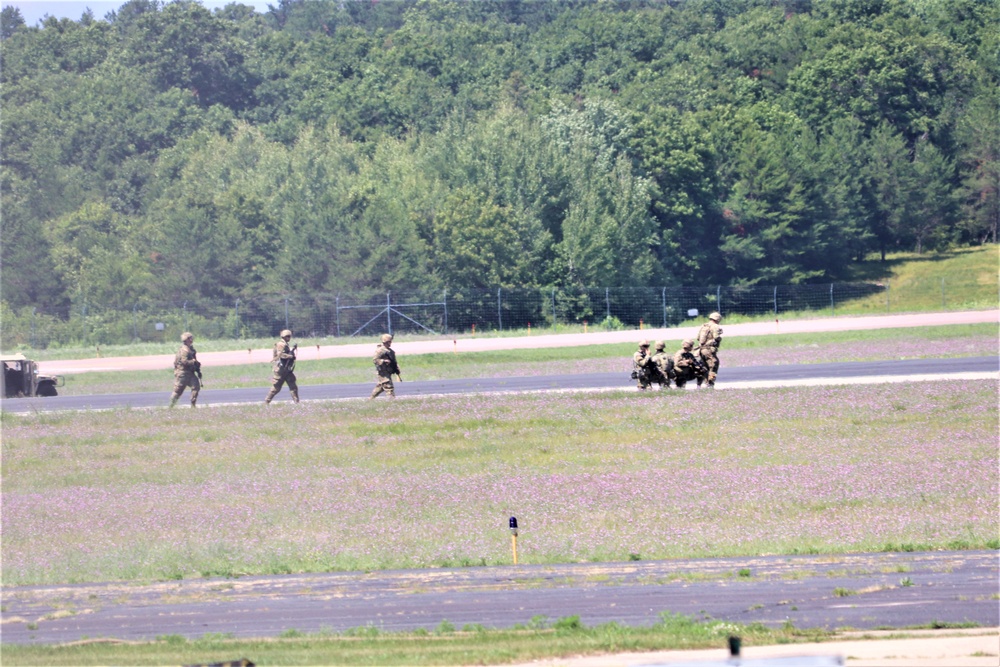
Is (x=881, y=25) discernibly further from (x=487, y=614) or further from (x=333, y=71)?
(x=487, y=614)

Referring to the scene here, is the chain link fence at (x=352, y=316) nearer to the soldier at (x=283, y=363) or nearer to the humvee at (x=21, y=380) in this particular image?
the humvee at (x=21, y=380)

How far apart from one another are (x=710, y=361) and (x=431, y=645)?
58.6ft

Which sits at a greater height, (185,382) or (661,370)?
(185,382)

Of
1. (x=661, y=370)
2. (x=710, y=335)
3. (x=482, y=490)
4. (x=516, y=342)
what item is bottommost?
(x=482, y=490)

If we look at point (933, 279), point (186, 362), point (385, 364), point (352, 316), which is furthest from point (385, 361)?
point (933, 279)

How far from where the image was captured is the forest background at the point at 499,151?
7006cm

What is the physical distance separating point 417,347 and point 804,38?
59.8 m

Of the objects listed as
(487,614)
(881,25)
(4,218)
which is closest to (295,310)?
(4,218)

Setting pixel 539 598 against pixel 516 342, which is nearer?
pixel 539 598

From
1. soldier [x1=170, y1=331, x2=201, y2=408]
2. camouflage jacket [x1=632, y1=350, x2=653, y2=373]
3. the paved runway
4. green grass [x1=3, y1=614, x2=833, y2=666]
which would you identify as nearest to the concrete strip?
soldier [x1=170, y1=331, x2=201, y2=408]

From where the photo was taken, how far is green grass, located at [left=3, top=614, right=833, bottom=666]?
11.8 m

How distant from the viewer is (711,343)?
28562 millimetres

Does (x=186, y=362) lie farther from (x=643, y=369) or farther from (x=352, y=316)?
(x=352, y=316)

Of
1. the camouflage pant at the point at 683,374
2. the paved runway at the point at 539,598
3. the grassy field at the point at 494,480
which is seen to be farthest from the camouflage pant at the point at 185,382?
the paved runway at the point at 539,598
